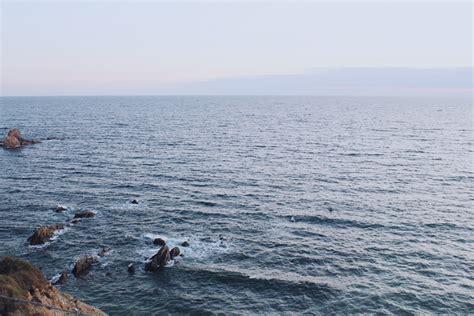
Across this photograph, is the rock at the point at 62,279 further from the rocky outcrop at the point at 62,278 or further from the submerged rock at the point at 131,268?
the submerged rock at the point at 131,268

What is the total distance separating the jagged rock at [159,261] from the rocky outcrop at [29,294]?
806 cm

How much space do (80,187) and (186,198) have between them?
58.9ft

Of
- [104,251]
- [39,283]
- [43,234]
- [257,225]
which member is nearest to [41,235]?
[43,234]

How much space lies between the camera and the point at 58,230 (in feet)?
140

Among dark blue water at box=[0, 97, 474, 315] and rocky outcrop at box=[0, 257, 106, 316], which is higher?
rocky outcrop at box=[0, 257, 106, 316]

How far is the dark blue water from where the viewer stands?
3200 cm

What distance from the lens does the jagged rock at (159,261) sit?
35.2m

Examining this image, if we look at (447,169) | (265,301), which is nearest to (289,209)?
(265,301)

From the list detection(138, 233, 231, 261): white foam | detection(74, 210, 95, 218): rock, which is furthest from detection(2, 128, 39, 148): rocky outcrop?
detection(138, 233, 231, 261): white foam

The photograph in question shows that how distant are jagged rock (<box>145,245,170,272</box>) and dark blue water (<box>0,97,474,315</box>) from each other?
36.7 inches

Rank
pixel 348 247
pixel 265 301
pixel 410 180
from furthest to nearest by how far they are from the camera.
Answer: pixel 410 180, pixel 348 247, pixel 265 301

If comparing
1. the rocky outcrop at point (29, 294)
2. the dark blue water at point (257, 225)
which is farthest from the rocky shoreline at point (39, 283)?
the dark blue water at point (257, 225)

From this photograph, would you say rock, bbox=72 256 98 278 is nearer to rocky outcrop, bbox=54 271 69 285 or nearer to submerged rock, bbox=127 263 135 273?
rocky outcrop, bbox=54 271 69 285

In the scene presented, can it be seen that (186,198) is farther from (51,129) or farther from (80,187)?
(51,129)
